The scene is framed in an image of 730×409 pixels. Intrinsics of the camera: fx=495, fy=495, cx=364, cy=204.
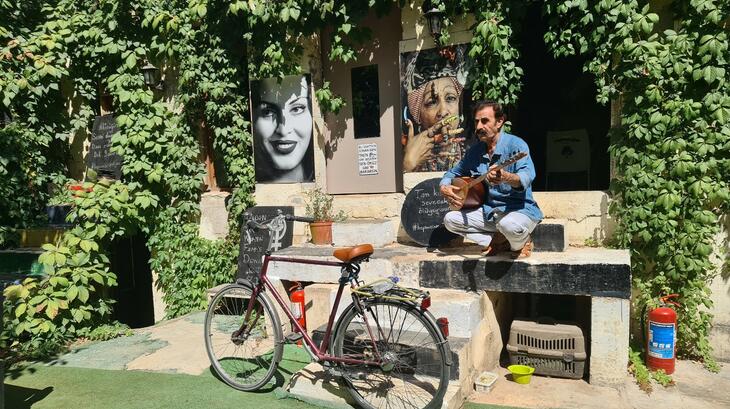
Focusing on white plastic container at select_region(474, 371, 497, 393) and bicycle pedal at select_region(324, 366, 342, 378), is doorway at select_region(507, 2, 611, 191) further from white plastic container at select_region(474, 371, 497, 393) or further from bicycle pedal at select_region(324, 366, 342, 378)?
bicycle pedal at select_region(324, 366, 342, 378)

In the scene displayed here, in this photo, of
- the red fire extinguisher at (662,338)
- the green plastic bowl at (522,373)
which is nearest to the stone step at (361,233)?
the green plastic bowl at (522,373)

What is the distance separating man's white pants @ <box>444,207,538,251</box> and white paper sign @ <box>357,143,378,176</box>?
2074 mm

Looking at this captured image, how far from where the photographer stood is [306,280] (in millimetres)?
4938

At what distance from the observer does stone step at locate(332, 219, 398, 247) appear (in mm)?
5395

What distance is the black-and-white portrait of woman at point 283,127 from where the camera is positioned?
6305 mm

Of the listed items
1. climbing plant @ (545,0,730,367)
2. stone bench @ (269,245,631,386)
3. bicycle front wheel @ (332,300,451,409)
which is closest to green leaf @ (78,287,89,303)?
stone bench @ (269,245,631,386)

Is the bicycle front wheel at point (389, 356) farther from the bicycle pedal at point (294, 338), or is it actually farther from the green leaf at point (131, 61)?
the green leaf at point (131, 61)

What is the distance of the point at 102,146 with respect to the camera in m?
7.51

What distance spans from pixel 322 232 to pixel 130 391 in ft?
8.12

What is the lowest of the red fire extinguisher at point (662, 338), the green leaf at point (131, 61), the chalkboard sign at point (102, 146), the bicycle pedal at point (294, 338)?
the red fire extinguisher at point (662, 338)

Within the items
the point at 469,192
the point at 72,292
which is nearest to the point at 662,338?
the point at 469,192

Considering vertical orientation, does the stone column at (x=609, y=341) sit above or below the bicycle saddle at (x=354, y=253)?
below

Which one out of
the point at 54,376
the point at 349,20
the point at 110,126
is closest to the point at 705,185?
the point at 349,20

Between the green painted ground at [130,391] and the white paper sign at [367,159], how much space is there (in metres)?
2.60
